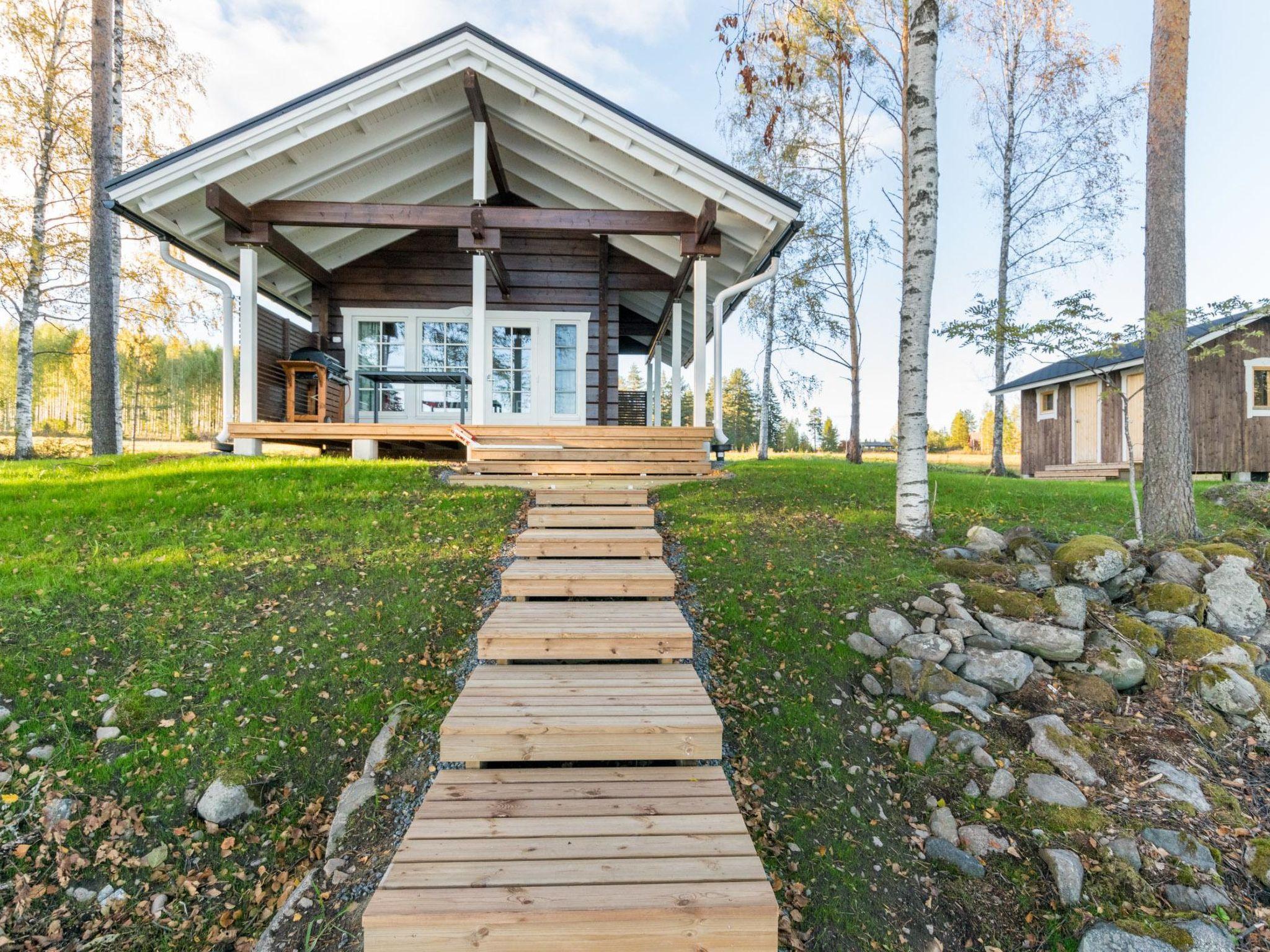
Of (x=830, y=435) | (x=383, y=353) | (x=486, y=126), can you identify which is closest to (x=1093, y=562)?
(x=486, y=126)

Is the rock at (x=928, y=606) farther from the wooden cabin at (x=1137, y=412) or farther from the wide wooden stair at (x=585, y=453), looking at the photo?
A: the wooden cabin at (x=1137, y=412)

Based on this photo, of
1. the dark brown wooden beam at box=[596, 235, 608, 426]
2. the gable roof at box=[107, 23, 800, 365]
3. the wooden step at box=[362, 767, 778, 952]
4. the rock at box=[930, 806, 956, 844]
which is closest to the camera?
the wooden step at box=[362, 767, 778, 952]

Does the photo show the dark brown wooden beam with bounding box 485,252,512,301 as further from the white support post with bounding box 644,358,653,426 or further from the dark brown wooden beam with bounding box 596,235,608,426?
the white support post with bounding box 644,358,653,426

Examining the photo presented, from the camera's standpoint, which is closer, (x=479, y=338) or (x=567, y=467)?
(x=567, y=467)

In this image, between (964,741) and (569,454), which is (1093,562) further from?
(569,454)

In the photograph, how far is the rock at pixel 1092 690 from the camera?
335 cm

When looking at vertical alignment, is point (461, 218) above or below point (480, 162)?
below

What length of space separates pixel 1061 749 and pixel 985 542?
7.27 ft

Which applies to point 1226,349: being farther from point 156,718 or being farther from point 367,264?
point 156,718

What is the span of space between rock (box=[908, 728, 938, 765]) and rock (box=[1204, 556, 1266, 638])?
286 centimetres

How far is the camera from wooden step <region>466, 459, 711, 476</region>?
6434mm

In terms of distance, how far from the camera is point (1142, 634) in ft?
12.8

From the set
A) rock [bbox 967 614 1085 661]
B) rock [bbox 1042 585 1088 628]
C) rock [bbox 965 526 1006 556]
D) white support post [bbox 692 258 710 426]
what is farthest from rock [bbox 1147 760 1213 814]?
white support post [bbox 692 258 710 426]

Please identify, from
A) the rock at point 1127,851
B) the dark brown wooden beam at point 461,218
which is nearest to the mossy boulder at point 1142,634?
the rock at point 1127,851
